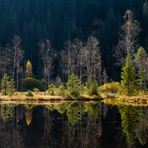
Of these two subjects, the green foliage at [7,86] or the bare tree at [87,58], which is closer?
the green foliage at [7,86]

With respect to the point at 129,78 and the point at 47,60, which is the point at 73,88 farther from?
the point at 47,60

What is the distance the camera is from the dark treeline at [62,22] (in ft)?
474

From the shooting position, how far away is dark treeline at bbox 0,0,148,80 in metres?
144

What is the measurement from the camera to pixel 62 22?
560ft

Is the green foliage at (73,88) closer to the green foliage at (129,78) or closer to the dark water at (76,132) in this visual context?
the green foliage at (129,78)

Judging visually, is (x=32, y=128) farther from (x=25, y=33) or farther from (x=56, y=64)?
(x=25, y=33)

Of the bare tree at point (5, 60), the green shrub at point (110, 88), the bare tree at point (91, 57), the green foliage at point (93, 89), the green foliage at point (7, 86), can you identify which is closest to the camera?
the green foliage at point (93, 89)

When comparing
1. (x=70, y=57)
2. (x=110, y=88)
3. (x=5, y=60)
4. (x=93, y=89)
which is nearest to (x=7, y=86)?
(x=93, y=89)

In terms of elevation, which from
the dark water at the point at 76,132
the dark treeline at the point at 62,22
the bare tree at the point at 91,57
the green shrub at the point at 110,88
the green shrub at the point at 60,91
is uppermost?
the dark treeline at the point at 62,22

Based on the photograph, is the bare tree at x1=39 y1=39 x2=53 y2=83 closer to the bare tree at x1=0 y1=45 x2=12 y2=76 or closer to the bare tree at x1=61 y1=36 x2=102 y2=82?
the bare tree at x1=61 y1=36 x2=102 y2=82

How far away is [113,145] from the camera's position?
2178 centimetres

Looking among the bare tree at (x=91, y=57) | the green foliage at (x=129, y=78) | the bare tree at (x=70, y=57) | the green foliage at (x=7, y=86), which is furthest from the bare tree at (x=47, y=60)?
the green foliage at (x=129, y=78)

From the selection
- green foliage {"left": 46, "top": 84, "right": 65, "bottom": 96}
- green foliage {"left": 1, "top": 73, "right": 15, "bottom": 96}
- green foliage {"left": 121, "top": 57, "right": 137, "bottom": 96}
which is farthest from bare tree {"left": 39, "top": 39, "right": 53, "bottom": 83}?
green foliage {"left": 121, "top": 57, "right": 137, "bottom": 96}

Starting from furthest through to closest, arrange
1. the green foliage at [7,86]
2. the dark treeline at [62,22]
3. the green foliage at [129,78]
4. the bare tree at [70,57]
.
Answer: the dark treeline at [62,22] → the bare tree at [70,57] → the green foliage at [7,86] → the green foliage at [129,78]
